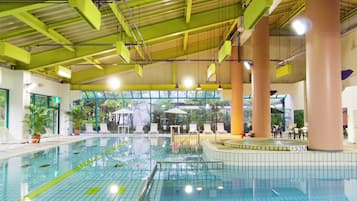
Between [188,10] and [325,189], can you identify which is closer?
[325,189]

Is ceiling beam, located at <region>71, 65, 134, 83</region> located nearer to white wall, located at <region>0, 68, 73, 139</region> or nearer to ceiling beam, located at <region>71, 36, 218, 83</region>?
ceiling beam, located at <region>71, 36, 218, 83</region>

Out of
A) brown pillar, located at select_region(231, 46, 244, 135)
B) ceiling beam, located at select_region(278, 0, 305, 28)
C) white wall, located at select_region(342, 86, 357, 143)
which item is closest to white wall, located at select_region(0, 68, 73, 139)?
brown pillar, located at select_region(231, 46, 244, 135)

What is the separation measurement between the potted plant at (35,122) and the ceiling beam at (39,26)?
3515 millimetres

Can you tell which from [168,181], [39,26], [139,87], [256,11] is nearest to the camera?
[256,11]

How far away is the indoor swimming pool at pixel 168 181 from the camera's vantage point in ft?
15.4

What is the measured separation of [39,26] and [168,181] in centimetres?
645

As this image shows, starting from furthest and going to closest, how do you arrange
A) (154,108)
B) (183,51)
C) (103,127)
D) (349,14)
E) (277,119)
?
1. (154,108)
2. (277,119)
3. (103,127)
4. (183,51)
5. (349,14)

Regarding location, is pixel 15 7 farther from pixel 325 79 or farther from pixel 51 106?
pixel 51 106

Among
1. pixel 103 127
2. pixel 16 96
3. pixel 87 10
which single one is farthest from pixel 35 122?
pixel 87 10

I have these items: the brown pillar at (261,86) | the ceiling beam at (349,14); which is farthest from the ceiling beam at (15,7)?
the ceiling beam at (349,14)

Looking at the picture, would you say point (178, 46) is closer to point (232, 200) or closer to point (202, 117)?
point (202, 117)

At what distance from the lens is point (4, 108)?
1286 cm

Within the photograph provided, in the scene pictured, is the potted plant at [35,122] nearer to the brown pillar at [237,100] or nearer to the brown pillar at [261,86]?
the brown pillar at [261,86]

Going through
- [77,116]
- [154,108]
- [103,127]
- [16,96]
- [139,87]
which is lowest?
[103,127]
